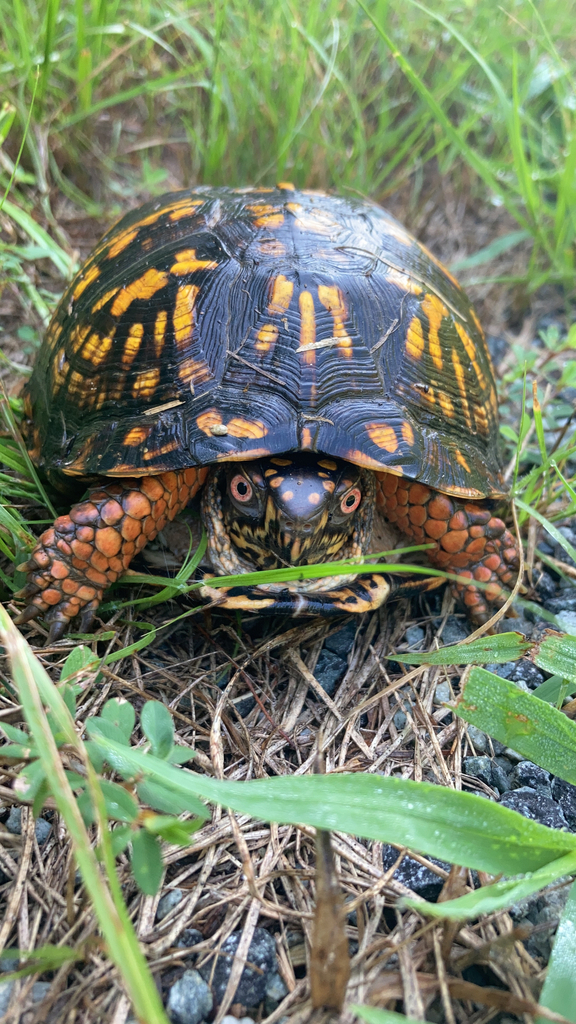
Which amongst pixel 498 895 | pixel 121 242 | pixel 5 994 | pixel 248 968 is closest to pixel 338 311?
pixel 121 242

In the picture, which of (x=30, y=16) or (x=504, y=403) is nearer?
(x=504, y=403)

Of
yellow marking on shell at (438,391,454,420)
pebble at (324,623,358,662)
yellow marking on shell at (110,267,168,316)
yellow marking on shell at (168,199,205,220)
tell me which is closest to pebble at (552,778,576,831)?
pebble at (324,623,358,662)

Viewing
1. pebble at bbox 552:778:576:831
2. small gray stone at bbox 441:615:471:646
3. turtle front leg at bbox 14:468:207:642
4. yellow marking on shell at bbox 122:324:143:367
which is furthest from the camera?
small gray stone at bbox 441:615:471:646

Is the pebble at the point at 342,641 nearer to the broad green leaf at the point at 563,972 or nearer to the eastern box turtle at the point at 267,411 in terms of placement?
the eastern box turtle at the point at 267,411

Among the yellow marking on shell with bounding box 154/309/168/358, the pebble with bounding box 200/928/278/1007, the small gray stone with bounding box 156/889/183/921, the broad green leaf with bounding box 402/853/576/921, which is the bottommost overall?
the pebble with bounding box 200/928/278/1007

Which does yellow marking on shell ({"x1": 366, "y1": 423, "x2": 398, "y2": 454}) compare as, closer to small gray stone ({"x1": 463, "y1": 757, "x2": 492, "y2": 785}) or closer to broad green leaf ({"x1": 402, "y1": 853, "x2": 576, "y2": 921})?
small gray stone ({"x1": 463, "y1": 757, "x2": 492, "y2": 785})

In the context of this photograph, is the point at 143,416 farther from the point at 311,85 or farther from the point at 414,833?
the point at 311,85

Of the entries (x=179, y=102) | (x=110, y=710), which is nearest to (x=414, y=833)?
(x=110, y=710)

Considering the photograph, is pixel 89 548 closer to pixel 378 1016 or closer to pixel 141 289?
pixel 141 289
